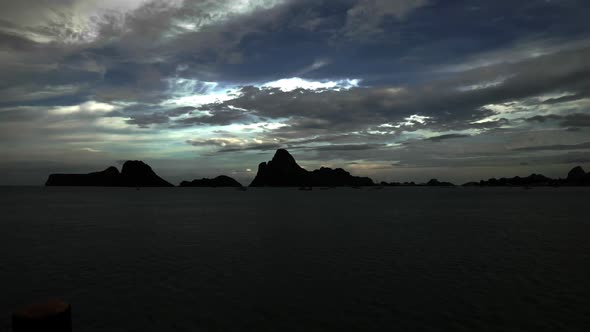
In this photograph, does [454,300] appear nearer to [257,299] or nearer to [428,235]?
[257,299]

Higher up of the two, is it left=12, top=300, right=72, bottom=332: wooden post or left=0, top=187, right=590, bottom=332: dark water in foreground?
left=12, top=300, right=72, bottom=332: wooden post

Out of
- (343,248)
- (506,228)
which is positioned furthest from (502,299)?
(506,228)

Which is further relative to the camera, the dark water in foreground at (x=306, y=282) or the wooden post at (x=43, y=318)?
the dark water in foreground at (x=306, y=282)

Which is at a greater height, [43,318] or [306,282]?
[43,318]

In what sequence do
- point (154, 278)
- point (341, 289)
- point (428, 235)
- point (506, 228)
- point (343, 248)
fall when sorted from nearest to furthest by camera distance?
1. point (341, 289)
2. point (154, 278)
3. point (343, 248)
4. point (428, 235)
5. point (506, 228)

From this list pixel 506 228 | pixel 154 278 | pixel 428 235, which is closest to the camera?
pixel 154 278

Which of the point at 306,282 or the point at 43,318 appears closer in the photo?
the point at 43,318

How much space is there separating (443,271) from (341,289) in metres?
7.91

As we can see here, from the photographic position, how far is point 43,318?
27.3ft

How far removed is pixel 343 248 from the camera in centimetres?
3127

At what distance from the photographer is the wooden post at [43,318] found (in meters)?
8.24

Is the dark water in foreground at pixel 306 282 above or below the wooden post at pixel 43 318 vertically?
below

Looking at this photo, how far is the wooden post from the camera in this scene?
8242mm

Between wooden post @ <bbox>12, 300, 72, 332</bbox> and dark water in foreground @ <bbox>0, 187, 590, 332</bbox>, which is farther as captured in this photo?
dark water in foreground @ <bbox>0, 187, 590, 332</bbox>
